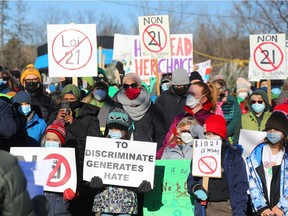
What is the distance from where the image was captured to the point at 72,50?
33.8ft

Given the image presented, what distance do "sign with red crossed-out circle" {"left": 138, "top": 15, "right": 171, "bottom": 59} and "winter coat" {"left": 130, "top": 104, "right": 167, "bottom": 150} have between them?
4.32 m

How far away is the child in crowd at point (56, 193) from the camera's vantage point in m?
7.13

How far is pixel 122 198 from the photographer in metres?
7.20

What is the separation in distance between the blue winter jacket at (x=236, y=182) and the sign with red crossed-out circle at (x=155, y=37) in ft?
19.8

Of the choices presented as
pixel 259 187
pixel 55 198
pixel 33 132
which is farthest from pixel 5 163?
pixel 33 132

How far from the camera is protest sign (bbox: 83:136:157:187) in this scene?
286 inches

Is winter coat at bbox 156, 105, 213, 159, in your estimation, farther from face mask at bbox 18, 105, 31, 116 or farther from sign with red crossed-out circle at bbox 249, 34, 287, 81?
sign with red crossed-out circle at bbox 249, 34, 287, 81

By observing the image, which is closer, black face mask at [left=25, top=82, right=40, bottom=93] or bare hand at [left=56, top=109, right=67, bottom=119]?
bare hand at [left=56, top=109, right=67, bottom=119]

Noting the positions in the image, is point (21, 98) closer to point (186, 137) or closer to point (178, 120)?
point (178, 120)

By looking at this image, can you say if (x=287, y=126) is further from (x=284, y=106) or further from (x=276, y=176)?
(x=284, y=106)

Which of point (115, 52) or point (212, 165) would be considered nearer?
point (212, 165)

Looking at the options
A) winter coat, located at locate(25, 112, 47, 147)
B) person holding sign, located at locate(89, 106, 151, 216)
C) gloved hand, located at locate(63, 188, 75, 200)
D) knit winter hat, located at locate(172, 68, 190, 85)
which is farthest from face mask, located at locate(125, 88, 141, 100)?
gloved hand, located at locate(63, 188, 75, 200)

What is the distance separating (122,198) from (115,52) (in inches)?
472

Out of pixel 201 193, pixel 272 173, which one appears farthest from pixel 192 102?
pixel 201 193
